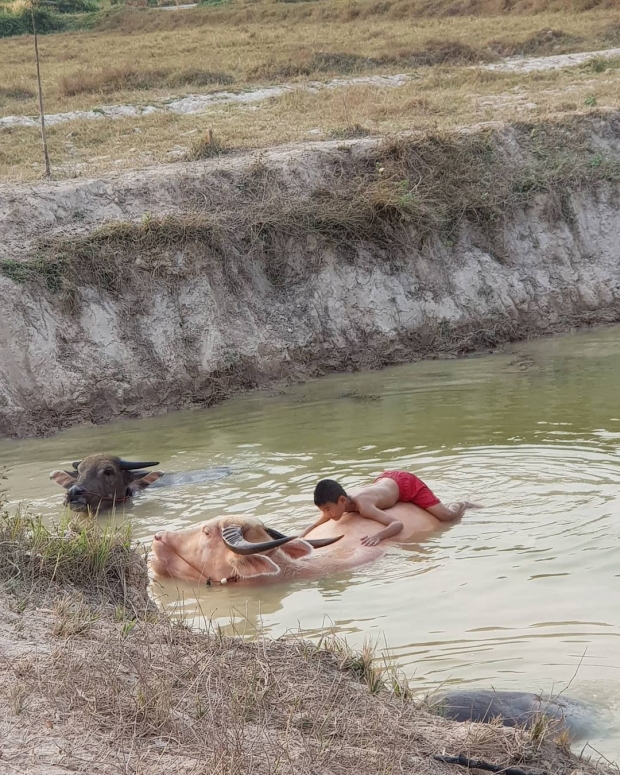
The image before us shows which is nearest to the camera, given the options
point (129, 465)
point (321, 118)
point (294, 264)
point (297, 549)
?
point (297, 549)

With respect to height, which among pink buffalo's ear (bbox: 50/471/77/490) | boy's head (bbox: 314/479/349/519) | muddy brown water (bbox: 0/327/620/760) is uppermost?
boy's head (bbox: 314/479/349/519)

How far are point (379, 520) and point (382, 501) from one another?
0.53ft

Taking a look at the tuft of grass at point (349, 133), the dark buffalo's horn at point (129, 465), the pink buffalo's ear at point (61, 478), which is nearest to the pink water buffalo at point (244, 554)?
the dark buffalo's horn at point (129, 465)

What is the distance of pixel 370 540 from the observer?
729 centimetres

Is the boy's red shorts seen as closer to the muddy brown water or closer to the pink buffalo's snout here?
the muddy brown water

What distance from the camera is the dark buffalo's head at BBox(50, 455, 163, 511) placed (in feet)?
28.3

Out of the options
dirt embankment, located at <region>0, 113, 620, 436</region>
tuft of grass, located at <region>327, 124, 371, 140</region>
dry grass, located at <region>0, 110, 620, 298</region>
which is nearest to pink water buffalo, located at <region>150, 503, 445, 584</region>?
dirt embankment, located at <region>0, 113, 620, 436</region>

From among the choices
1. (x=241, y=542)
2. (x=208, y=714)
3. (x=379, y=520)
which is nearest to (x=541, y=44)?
(x=379, y=520)

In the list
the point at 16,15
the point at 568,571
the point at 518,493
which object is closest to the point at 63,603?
the point at 568,571

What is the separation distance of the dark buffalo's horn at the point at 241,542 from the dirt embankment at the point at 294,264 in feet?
19.2

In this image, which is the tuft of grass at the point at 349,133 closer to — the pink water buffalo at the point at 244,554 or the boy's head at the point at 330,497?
the boy's head at the point at 330,497

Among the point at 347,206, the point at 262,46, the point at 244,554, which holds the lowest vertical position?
the point at 244,554

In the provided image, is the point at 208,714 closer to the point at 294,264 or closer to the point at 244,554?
the point at 244,554

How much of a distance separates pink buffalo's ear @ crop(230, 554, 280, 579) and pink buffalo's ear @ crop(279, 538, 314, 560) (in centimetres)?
21
